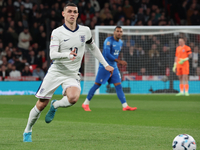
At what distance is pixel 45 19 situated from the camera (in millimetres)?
19234

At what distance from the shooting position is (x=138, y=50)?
17703 mm

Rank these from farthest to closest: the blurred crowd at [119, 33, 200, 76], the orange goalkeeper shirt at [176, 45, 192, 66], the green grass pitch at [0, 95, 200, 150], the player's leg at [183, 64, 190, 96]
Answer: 1. the blurred crowd at [119, 33, 200, 76]
2. the orange goalkeeper shirt at [176, 45, 192, 66]
3. the player's leg at [183, 64, 190, 96]
4. the green grass pitch at [0, 95, 200, 150]

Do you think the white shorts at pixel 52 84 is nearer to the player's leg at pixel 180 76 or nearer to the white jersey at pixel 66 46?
the white jersey at pixel 66 46

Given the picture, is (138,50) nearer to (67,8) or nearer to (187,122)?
(187,122)

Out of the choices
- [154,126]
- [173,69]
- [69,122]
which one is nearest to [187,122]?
[154,126]

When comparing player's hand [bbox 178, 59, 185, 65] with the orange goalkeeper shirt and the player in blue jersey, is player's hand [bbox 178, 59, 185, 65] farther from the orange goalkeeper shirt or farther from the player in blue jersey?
the player in blue jersey

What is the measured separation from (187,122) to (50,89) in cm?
322

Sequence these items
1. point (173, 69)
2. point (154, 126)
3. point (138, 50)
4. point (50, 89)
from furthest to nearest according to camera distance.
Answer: point (138, 50), point (173, 69), point (154, 126), point (50, 89)

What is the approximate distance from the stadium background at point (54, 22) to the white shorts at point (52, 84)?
438 inches

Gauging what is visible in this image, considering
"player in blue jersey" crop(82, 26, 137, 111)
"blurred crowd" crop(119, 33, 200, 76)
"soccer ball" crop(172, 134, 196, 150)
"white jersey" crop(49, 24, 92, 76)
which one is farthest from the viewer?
"blurred crowd" crop(119, 33, 200, 76)

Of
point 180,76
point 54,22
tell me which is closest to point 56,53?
point 180,76

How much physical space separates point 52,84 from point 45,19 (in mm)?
14118

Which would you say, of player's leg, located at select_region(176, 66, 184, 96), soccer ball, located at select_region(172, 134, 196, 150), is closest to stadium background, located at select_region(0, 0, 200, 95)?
player's leg, located at select_region(176, 66, 184, 96)

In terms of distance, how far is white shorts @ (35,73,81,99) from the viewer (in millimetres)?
5430
